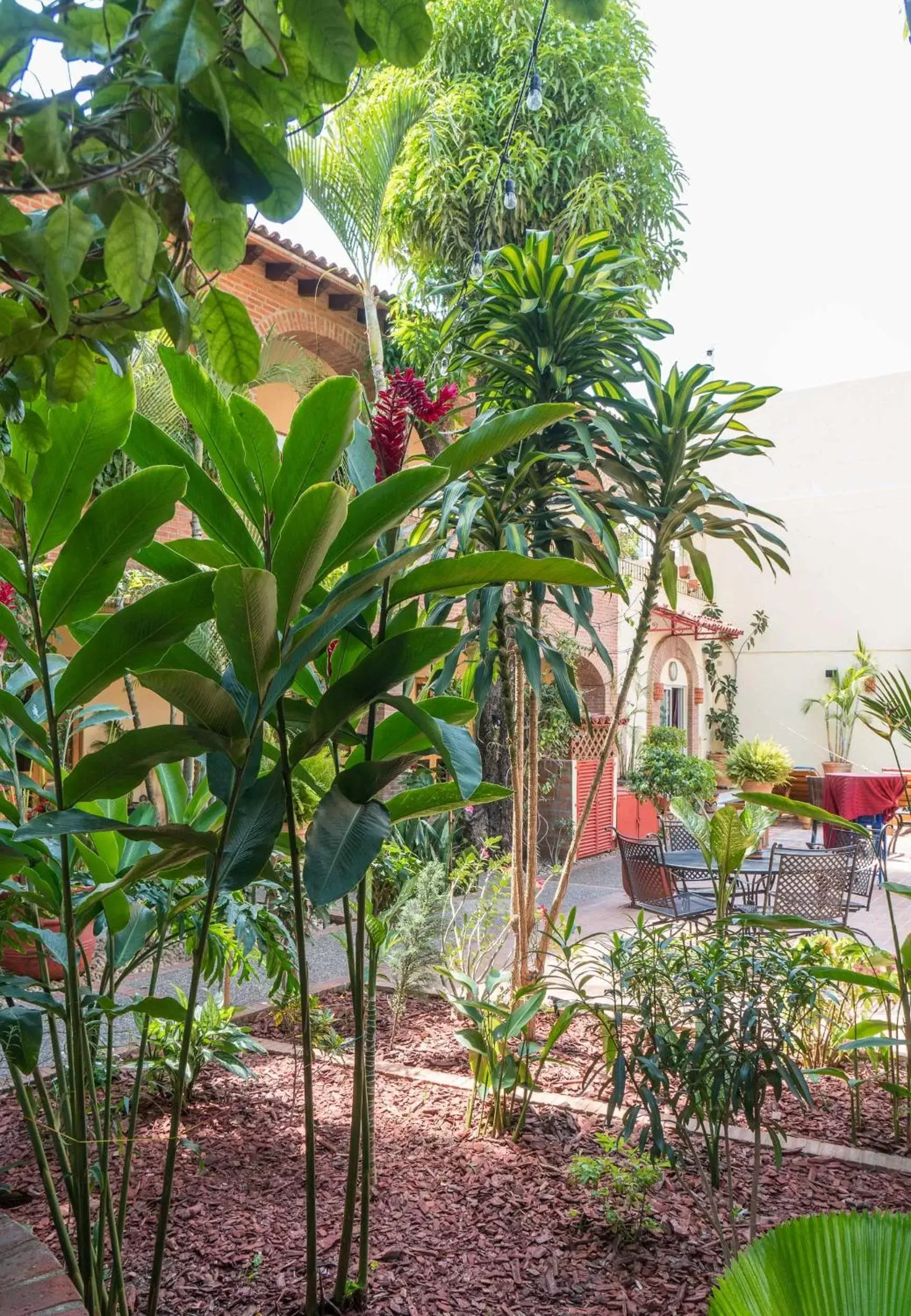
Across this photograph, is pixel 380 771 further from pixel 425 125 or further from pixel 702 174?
pixel 702 174

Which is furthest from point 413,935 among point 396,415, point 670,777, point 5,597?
point 670,777

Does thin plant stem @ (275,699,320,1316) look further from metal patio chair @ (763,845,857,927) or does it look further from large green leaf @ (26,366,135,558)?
metal patio chair @ (763,845,857,927)

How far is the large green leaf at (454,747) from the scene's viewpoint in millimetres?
1242

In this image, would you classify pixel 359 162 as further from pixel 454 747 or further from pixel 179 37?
pixel 179 37

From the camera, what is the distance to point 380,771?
1.42 meters

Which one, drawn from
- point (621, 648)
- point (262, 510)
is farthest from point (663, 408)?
point (621, 648)

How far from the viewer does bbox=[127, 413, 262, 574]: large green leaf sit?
5.18 ft

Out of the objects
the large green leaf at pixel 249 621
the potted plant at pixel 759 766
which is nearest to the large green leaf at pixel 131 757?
the large green leaf at pixel 249 621

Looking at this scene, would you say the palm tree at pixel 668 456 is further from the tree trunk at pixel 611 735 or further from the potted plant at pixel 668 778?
the potted plant at pixel 668 778

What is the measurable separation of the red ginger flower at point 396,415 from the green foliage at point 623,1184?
1.75 meters

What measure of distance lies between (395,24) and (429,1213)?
2.56m

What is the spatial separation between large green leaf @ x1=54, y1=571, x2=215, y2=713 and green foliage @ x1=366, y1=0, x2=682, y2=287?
29.9 feet

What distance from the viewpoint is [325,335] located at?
10586 mm

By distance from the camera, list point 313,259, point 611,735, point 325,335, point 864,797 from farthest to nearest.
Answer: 1. point 864,797
2. point 325,335
3. point 313,259
4. point 611,735
